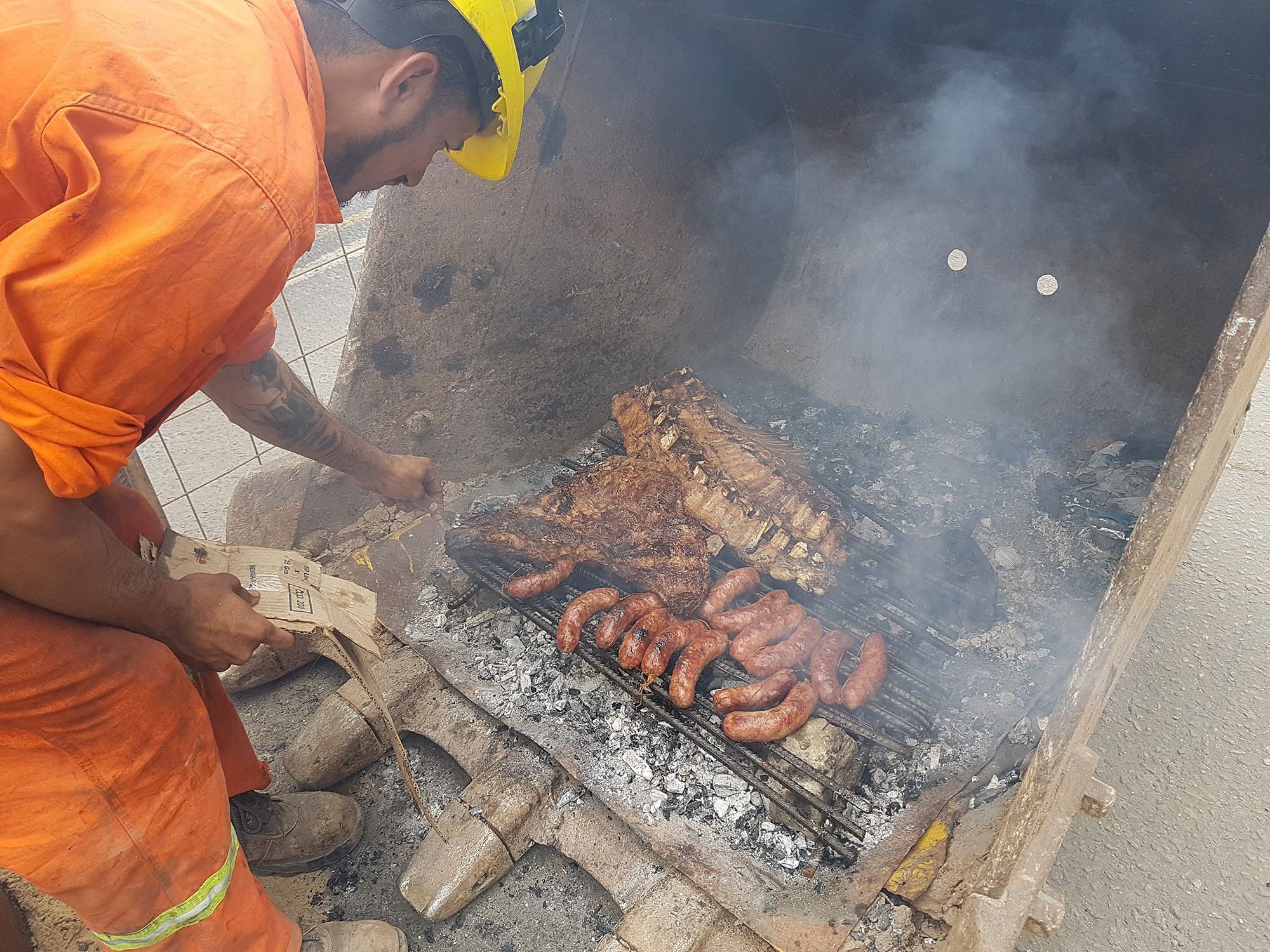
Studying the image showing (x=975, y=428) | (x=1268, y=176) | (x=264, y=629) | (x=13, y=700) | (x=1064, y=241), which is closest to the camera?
(x=13, y=700)

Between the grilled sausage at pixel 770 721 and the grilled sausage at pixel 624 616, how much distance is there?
613mm

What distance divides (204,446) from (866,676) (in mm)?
5187

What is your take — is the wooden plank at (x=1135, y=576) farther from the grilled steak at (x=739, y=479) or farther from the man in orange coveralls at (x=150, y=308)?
the man in orange coveralls at (x=150, y=308)

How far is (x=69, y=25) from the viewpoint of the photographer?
164cm

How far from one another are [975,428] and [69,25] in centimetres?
432

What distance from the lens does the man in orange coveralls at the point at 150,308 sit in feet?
5.24

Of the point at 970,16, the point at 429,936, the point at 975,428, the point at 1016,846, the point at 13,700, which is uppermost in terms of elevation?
the point at 970,16

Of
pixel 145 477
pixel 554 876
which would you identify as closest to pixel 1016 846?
pixel 554 876

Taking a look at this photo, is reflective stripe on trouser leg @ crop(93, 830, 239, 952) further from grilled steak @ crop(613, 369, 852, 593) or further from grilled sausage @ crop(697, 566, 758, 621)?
grilled steak @ crop(613, 369, 852, 593)

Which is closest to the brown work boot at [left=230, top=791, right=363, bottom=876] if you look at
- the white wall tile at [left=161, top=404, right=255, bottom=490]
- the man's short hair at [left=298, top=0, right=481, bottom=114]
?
the man's short hair at [left=298, top=0, right=481, bottom=114]

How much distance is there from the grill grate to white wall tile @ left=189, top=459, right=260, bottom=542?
3045 mm

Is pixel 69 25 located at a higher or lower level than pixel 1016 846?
higher

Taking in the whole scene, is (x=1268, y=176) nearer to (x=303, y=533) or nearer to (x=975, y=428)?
(x=975, y=428)

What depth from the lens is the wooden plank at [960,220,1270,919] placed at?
2.17 m
